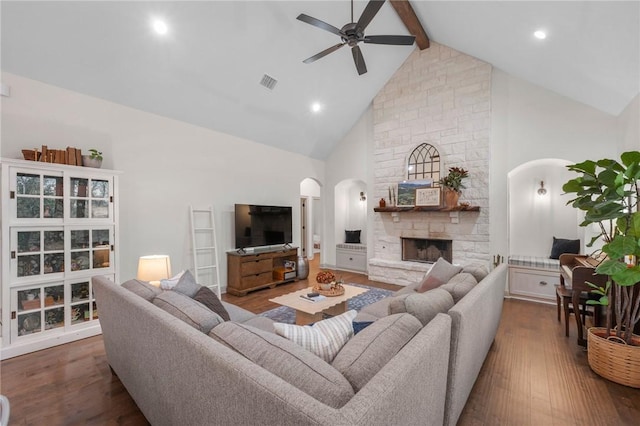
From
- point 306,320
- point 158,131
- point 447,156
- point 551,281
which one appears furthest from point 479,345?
point 158,131

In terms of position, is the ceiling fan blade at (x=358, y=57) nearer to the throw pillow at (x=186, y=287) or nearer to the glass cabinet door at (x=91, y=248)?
the throw pillow at (x=186, y=287)

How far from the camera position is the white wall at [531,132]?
411cm

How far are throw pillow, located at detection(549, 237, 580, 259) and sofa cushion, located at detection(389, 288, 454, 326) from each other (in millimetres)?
4111

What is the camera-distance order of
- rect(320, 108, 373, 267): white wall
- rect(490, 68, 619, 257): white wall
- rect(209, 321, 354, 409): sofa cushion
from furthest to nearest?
rect(320, 108, 373, 267): white wall
rect(490, 68, 619, 257): white wall
rect(209, 321, 354, 409): sofa cushion

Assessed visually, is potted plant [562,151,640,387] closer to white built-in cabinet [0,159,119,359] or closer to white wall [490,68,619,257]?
white wall [490,68,619,257]

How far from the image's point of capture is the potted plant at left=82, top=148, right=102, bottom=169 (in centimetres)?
334

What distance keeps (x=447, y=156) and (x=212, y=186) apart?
4.24 metres

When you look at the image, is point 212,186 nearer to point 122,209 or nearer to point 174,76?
point 122,209

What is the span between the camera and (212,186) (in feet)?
16.2

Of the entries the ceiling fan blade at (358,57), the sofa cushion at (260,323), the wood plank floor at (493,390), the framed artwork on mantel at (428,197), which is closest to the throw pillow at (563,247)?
the framed artwork on mantel at (428,197)

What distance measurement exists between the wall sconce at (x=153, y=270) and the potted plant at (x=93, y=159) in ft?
4.14

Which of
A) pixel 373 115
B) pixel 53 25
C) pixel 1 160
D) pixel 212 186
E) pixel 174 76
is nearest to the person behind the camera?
pixel 1 160

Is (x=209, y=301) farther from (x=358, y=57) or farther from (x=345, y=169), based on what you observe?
(x=345, y=169)

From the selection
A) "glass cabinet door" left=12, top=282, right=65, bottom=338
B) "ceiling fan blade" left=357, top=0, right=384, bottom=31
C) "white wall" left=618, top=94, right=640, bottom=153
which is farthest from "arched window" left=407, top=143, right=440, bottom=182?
"glass cabinet door" left=12, top=282, right=65, bottom=338
